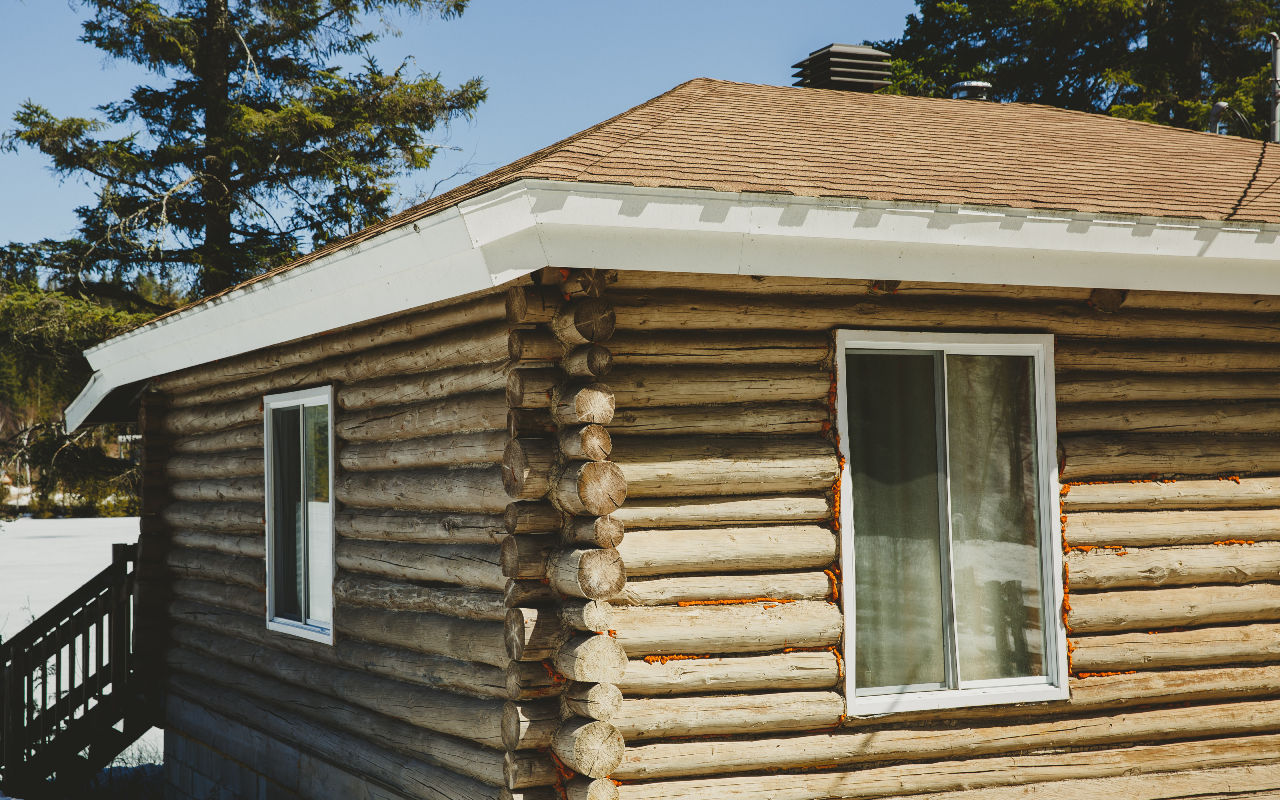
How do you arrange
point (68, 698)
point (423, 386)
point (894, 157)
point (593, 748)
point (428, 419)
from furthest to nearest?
point (68, 698), point (894, 157), point (423, 386), point (428, 419), point (593, 748)

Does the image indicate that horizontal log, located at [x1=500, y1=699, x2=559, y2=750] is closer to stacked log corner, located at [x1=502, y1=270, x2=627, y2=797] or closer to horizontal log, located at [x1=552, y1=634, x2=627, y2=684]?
stacked log corner, located at [x1=502, y1=270, x2=627, y2=797]

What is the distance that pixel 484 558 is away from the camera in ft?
19.0

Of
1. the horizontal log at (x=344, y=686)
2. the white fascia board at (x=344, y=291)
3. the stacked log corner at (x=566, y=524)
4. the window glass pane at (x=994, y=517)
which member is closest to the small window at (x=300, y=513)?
the horizontal log at (x=344, y=686)

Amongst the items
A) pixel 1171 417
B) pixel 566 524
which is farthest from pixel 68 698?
pixel 1171 417

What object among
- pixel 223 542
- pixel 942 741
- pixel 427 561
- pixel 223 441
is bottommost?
pixel 942 741

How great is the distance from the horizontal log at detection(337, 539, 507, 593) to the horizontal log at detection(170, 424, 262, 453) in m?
1.70

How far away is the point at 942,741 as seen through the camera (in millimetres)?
5672

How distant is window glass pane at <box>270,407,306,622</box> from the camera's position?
26.3 ft

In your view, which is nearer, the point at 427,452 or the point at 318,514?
the point at 427,452

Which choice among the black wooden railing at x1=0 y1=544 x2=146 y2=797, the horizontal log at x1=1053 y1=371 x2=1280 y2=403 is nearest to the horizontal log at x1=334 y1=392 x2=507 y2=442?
the horizontal log at x1=1053 y1=371 x2=1280 y2=403

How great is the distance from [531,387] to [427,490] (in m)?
1.48

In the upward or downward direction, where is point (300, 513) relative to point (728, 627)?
upward

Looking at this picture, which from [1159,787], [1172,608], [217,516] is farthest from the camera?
[217,516]

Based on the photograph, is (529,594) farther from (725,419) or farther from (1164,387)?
(1164,387)
